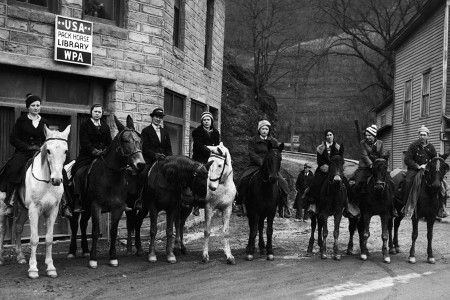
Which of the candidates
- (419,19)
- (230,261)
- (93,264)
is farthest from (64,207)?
(419,19)

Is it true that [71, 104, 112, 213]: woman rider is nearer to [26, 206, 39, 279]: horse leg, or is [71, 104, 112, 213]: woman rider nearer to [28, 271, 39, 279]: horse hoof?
[26, 206, 39, 279]: horse leg

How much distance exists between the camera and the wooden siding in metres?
23.3

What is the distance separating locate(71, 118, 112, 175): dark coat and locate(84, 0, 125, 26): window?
309 centimetres

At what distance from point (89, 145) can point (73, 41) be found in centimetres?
282

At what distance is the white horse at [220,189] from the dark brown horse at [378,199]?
9.37 feet

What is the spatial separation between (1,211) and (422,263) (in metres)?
8.05

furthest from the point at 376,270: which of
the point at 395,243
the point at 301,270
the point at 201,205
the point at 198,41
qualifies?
the point at 198,41

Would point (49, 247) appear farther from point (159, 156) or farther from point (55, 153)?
point (159, 156)

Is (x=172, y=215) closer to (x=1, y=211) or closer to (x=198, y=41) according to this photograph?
(x=1, y=211)

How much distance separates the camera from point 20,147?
29.1 feet

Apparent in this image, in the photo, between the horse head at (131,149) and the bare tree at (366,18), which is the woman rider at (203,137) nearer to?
the horse head at (131,149)

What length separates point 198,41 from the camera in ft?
50.8

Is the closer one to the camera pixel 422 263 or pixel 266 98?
pixel 422 263

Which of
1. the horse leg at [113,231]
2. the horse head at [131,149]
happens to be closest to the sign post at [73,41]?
the horse head at [131,149]
